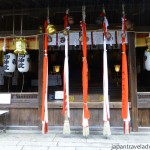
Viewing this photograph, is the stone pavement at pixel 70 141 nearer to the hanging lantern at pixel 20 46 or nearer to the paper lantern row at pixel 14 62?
the paper lantern row at pixel 14 62

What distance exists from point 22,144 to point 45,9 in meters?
5.26

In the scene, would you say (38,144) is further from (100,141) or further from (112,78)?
(112,78)

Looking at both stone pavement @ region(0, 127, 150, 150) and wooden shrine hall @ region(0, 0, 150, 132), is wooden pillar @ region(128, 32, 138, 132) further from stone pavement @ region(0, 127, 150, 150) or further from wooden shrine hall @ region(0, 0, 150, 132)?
stone pavement @ region(0, 127, 150, 150)

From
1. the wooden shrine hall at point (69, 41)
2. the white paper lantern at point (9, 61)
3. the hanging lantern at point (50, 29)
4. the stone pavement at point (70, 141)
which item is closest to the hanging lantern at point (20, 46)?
the wooden shrine hall at point (69, 41)

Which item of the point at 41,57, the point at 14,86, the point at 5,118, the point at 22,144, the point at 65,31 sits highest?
the point at 65,31

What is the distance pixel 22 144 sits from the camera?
864cm

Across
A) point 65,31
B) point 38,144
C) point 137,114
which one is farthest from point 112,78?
point 38,144

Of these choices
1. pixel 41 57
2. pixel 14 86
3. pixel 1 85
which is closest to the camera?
pixel 41 57

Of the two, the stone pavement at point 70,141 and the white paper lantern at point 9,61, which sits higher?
the white paper lantern at point 9,61

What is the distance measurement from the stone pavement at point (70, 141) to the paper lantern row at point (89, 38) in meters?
3.59

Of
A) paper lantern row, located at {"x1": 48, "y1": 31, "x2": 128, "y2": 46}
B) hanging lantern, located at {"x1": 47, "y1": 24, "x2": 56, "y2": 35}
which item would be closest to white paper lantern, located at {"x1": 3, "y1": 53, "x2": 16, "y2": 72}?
paper lantern row, located at {"x1": 48, "y1": 31, "x2": 128, "y2": 46}

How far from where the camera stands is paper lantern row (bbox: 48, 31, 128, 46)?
33.6 ft

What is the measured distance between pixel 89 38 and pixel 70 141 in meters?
4.10

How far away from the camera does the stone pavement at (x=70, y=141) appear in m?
8.26
